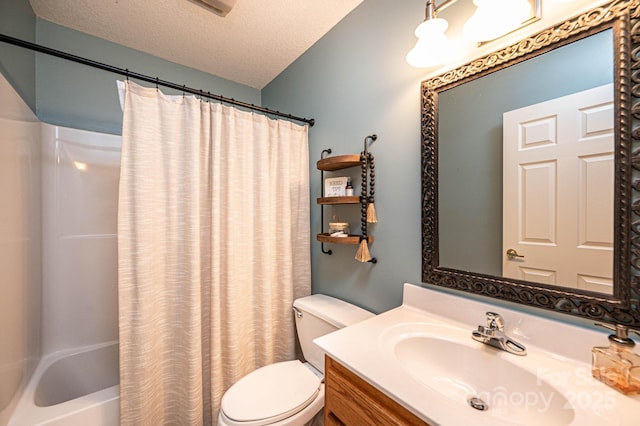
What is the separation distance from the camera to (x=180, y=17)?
146 cm

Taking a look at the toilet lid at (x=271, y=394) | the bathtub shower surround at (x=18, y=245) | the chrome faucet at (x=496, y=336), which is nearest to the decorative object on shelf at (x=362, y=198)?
the chrome faucet at (x=496, y=336)

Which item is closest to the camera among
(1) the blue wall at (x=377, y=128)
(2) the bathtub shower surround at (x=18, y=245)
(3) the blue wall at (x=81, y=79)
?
(2) the bathtub shower surround at (x=18, y=245)

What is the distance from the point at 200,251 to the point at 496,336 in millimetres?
1335

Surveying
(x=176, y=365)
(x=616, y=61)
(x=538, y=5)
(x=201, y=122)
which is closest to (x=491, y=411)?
(x=616, y=61)

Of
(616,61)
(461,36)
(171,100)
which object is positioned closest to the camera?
(616,61)

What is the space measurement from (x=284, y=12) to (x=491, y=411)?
1988 mm

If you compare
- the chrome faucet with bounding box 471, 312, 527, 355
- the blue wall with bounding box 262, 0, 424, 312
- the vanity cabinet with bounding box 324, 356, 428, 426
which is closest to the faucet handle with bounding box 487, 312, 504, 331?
the chrome faucet with bounding box 471, 312, 527, 355

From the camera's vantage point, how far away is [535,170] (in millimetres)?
798

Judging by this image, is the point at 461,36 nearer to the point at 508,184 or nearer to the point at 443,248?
the point at 508,184

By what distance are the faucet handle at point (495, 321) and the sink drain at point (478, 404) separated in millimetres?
216

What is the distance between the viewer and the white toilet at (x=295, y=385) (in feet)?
3.33

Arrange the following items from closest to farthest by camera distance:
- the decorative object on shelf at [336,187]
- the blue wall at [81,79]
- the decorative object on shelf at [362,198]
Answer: the decorative object on shelf at [362,198], the decorative object on shelf at [336,187], the blue wall at [81,79]

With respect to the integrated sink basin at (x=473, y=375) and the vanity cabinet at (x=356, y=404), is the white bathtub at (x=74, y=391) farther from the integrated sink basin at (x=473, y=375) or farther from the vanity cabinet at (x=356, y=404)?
the integrated sink basin at (x=473, y=375)

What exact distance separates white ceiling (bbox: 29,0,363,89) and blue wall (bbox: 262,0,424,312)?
0.14 m
